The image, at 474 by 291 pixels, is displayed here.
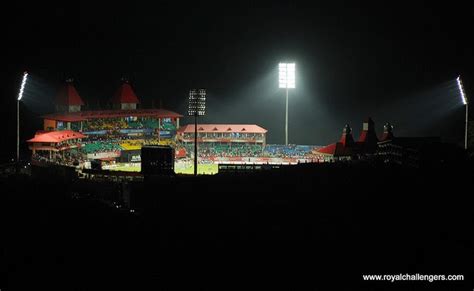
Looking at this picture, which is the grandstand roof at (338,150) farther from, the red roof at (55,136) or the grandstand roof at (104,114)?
the red roof at (55,136)

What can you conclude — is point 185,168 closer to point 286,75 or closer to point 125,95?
point 286,75

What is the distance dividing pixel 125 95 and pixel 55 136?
1475cm

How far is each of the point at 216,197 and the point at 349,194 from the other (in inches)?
273

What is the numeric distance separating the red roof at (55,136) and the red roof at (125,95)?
421 inches

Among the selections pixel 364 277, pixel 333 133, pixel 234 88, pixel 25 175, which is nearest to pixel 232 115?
pixel 234 88

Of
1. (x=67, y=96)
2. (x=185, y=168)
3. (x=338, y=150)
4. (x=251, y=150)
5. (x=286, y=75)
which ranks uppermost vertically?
(x=286, y=75)

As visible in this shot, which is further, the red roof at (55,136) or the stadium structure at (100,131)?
the stadium structure at (100,131)

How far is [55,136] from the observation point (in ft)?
189

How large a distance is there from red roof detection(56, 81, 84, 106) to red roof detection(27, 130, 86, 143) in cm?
619

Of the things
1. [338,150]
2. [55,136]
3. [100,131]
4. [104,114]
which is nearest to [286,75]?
[338,150]

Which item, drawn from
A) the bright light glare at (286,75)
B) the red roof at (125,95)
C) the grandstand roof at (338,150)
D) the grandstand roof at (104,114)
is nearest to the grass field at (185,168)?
the grandstand roof at (104,114)

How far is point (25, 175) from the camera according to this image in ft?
147

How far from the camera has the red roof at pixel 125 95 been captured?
70.9 meters

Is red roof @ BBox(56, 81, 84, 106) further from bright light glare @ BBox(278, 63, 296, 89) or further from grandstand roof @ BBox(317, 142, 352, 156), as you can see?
grandstand roof @ BBox(317, 142, 352, 156)
